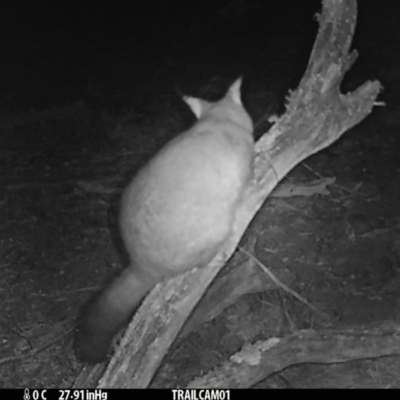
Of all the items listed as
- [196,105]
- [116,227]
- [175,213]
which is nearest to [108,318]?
[116,227]

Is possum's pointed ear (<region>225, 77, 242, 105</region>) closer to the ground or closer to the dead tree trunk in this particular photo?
the ground

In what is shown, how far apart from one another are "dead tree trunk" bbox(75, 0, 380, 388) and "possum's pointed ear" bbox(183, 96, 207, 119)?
20 centimetres

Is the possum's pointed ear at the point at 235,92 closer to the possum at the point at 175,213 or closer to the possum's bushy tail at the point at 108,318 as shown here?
the possum at the point at 175,213

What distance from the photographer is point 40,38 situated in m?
1.64

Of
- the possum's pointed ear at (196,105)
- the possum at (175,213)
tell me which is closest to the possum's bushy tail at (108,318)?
the possum at (175,213)

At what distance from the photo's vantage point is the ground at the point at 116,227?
1.56m

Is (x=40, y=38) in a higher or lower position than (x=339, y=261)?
higher

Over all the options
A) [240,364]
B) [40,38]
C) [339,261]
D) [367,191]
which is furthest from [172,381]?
[40,38]

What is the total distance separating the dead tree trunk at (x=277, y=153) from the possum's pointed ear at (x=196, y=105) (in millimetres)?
198

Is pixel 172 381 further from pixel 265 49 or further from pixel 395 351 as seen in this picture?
pixel 265 49

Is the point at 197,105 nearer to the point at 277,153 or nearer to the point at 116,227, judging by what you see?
the point at 277,153

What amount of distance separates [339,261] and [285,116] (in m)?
0.46

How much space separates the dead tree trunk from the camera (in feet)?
5.00

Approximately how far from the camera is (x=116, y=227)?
1.54 meters
